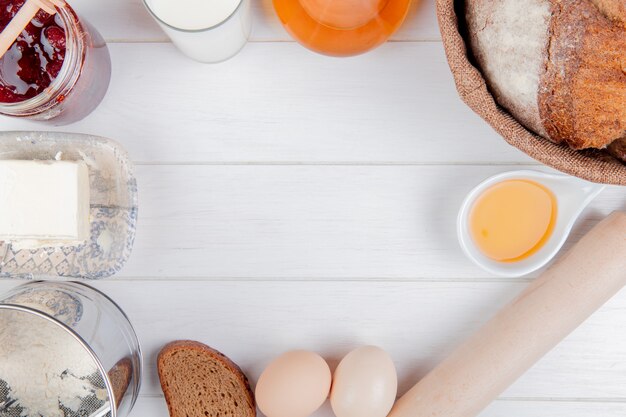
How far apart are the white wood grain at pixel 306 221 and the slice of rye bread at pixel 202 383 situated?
4.1 inches

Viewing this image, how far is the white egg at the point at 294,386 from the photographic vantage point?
723 mm

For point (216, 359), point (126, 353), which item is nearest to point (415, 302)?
point (216, 359)

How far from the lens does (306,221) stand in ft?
2.56

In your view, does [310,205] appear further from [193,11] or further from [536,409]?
[536,409]

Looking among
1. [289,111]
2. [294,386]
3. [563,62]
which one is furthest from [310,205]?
[563,62]

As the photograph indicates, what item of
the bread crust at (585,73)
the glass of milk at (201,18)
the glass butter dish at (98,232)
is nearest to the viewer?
the bread crust at (585,73)

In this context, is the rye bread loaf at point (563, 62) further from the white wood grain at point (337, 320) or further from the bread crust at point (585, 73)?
the white wood grain at point (337, 320)

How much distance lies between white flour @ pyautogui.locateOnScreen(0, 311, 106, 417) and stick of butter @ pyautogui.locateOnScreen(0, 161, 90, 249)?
11cm

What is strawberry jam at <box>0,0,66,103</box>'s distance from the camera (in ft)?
2.20

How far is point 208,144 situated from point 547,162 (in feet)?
1.37

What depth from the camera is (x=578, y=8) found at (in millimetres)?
524

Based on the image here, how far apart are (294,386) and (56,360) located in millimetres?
290

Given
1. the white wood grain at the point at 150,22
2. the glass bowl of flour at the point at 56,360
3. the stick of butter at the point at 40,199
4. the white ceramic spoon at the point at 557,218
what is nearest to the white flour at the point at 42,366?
the glass bowl of flour at the point at 56,360

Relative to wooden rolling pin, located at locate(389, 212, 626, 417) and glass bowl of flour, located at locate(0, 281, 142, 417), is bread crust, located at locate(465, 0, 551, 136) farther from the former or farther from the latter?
glass bowl of flour, located at locate(0, 281, 142, 417)
